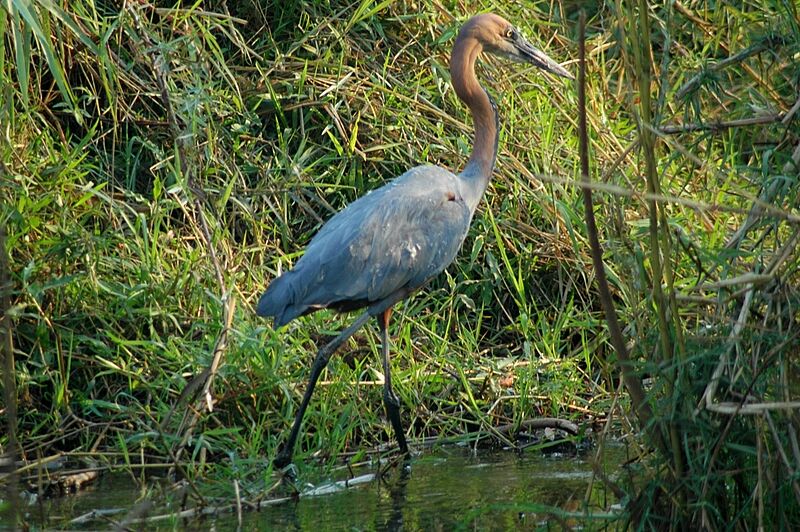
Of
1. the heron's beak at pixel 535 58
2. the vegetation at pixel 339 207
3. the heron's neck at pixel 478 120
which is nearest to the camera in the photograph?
the vegetation at pixel 339 207

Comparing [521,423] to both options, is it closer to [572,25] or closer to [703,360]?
[703,360]

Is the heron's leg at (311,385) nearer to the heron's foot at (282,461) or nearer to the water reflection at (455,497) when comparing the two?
the heron's foot at (282,461)

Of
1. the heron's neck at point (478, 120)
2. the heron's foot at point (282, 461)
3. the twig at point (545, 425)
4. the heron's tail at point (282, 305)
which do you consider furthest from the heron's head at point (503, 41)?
the heron's foot at point (282, 461)

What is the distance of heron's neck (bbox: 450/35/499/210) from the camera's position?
5566 millimetres

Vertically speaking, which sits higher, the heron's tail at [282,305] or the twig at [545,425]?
the heron's tail at [282,305]

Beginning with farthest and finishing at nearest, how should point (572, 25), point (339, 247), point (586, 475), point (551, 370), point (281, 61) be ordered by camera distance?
1. point (572, 25)
2. point (281, 61)
3. point (551, 370)
4. point (339, 247)
5. point (586, 475)

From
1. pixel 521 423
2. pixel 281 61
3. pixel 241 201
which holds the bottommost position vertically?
pixel 521 423

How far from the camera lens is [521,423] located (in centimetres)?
519

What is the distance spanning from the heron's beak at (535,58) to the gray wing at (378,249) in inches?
42.1

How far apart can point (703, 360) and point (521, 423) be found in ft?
7.05

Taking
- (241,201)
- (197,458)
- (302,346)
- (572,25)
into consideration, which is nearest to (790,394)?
(197,458)

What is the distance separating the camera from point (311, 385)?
4.90 meters

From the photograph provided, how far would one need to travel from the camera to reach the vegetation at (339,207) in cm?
313

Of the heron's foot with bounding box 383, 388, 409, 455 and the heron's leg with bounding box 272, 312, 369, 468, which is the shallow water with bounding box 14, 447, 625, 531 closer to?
the heron's foot with bounding box 383, 388, 409, 455
